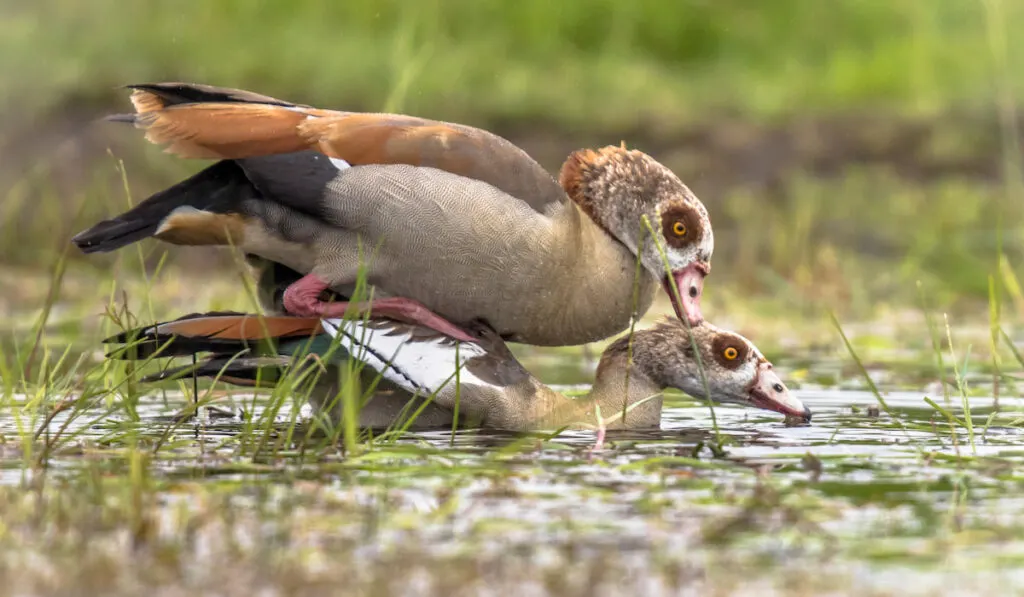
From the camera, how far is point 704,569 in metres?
3.72

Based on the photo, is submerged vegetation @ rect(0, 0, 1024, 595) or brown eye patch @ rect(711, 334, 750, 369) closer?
submerged vegetation @ rect(0, 0, 1024, 595)

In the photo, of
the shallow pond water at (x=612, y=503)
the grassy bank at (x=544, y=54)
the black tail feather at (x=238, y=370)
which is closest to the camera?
the shallow pond water at (x=612, y=503)

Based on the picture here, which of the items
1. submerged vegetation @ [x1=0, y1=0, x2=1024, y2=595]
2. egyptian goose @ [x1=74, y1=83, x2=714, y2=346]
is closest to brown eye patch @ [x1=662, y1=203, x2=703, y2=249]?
egyptian goose @ [x1=74, y1=83, x2=714, y2=346]

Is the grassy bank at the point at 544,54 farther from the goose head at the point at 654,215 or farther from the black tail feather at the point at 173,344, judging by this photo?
the black tail feather at the point at 173,344

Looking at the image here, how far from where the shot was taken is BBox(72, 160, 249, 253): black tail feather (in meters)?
5.88

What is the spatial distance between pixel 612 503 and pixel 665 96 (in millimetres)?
10022

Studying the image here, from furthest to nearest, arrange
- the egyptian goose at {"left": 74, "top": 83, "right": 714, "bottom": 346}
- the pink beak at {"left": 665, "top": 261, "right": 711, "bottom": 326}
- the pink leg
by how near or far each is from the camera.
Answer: the pink beak at {"left": 665, "top": 261, "right": 711, "bottom": 326} → the pink leg → the egyptian goose at {"left": 74, "top": 83, "right": 714, "bottom": 346}

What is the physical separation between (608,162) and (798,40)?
9134 millimetres

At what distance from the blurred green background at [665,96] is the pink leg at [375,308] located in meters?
4.71

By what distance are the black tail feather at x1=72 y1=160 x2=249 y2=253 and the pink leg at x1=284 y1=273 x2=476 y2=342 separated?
365 mm

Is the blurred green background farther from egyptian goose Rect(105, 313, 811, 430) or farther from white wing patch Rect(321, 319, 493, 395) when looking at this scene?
white wing patch Rect(321, 319, 493, 395)

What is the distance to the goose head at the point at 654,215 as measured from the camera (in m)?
6.40

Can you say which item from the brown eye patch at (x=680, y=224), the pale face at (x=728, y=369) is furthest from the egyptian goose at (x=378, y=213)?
the pale face at (x=728, y=369)

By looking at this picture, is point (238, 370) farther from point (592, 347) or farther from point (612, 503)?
point (592, 347)
